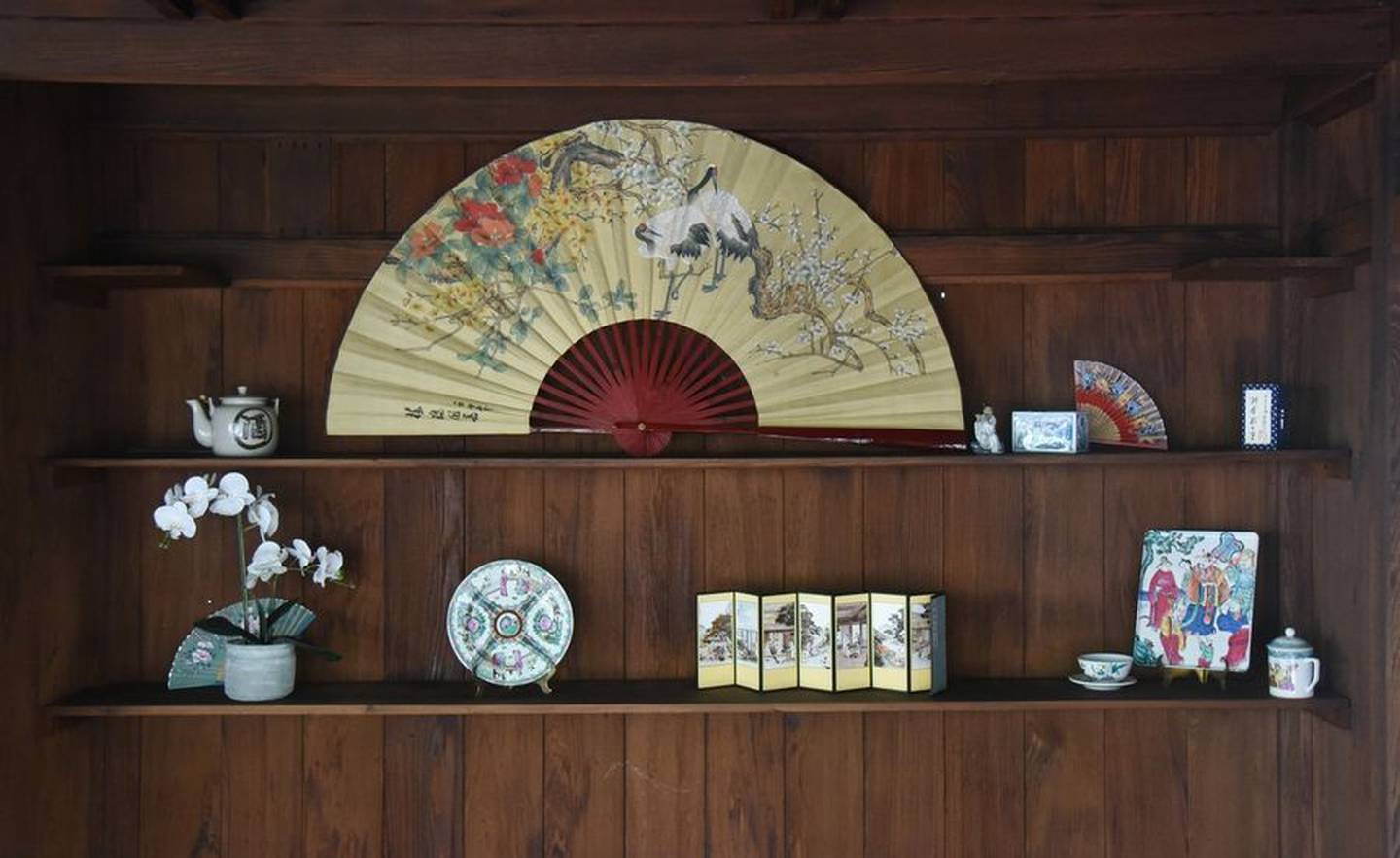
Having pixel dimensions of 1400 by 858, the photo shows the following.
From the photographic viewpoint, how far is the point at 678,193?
9.73 ft

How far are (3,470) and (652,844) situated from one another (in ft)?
4.80

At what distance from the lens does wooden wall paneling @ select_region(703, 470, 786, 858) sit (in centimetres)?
301

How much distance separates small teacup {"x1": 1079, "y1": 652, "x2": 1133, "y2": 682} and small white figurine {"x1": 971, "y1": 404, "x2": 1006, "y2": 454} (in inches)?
18.0

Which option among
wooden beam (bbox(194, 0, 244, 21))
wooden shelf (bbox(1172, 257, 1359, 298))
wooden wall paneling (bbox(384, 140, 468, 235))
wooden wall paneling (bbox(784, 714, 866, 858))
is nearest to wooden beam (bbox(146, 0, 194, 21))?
wooden beam (bbox(194, 0, 244, 21))

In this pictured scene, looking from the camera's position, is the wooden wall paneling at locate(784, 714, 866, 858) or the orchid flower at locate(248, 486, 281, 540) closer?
the orchid flower at locate(248, 486, 281, 540)

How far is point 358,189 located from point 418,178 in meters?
0.13

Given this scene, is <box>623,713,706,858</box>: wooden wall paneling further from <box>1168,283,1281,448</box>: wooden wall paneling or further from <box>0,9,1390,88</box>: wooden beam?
<box>0,9,1390,88</box>: wooden beam

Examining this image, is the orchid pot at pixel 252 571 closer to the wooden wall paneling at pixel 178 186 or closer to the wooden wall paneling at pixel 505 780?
the wooden wall paneling at pixel 505 780

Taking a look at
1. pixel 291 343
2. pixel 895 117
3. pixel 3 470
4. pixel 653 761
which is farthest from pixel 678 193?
pixel 3 470

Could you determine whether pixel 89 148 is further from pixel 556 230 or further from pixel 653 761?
pixel 653 761

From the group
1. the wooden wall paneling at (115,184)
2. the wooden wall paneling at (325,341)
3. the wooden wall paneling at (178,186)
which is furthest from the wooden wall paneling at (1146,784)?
the wooden wall paneling at (115,184)

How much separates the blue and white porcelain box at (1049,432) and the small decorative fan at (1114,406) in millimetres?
103

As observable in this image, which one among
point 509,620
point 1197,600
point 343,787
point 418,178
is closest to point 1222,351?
point 1197,600

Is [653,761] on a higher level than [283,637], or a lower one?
lower
